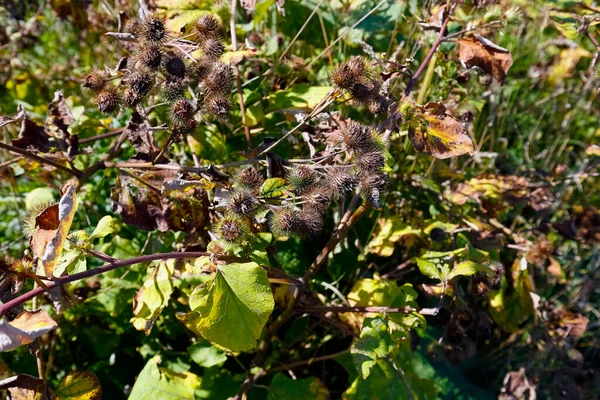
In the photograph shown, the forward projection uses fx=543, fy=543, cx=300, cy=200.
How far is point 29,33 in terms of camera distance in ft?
9.33

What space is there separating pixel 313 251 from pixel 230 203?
83 centimetres

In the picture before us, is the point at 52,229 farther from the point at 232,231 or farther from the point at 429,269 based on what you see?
the point at 429,269

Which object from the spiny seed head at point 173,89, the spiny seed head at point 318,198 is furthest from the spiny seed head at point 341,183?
the spiny seed head at point 173,89

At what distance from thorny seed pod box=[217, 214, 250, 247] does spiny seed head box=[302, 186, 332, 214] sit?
145 mm

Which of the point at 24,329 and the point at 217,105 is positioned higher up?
the point at 217,105

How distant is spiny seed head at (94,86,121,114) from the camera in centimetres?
125

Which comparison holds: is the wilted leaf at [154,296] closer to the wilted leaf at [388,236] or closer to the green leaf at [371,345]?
the green leaf at [371,345]

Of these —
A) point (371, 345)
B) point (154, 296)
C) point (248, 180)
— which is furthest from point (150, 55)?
point (371, 345)

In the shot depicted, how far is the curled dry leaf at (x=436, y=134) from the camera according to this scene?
141 centimetres

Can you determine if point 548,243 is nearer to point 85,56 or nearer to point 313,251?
point 313,251

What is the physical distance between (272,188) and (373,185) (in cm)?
22

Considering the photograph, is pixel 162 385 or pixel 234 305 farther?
pixel 162 385

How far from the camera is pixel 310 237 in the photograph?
120 cm

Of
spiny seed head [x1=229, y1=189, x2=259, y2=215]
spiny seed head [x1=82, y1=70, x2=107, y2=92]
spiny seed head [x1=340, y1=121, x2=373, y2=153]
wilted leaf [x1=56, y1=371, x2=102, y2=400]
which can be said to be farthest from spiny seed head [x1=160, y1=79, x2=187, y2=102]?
wilted leaf [x1=56, y1=371, x2=102, y2=400]
